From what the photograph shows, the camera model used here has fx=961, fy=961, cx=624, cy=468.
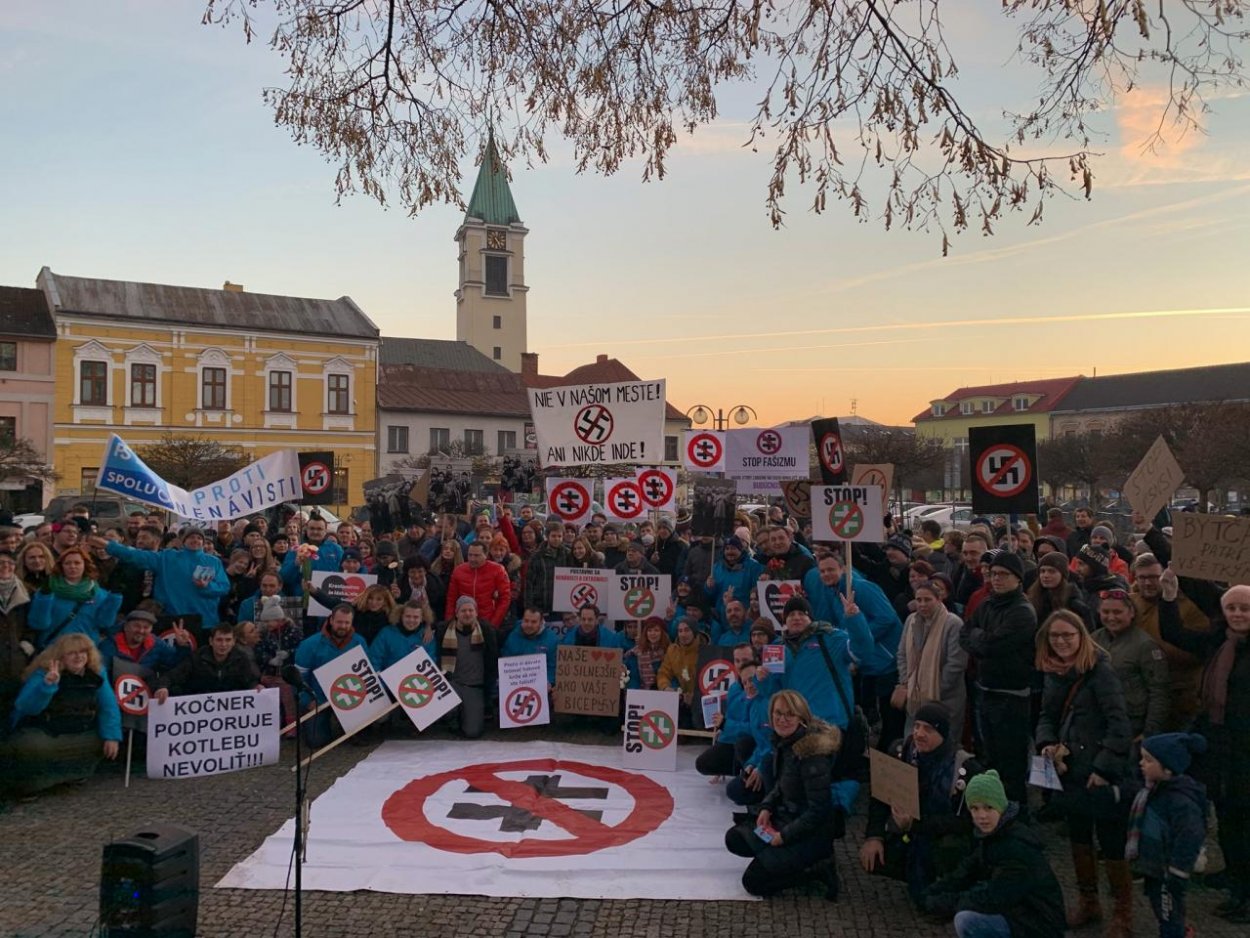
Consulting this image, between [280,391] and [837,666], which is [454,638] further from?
[280,391]

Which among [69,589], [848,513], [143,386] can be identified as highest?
[143,386]

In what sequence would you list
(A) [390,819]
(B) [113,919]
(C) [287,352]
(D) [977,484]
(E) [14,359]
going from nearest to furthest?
(B) [113,919] → (A) [390,819] → (D) [977,484] → (E) [14,359] → (C) [287,352]

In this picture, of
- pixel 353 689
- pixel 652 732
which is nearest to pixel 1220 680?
pixel 652 732

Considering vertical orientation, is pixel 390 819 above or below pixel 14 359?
below

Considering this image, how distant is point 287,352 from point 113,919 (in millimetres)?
45172

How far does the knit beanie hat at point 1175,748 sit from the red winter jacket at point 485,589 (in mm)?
6552

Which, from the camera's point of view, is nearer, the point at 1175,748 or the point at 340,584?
the point at 1175,748

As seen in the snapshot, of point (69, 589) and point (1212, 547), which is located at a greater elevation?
point (1212, 547)

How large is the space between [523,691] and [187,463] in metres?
31.2

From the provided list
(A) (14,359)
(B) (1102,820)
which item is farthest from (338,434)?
(B) (1102,820)

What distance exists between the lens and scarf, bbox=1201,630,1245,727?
5.38 metres

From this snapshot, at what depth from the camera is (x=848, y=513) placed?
862 centimetres

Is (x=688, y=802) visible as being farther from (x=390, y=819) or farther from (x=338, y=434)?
(x=338, y=434)

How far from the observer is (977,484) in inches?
344
